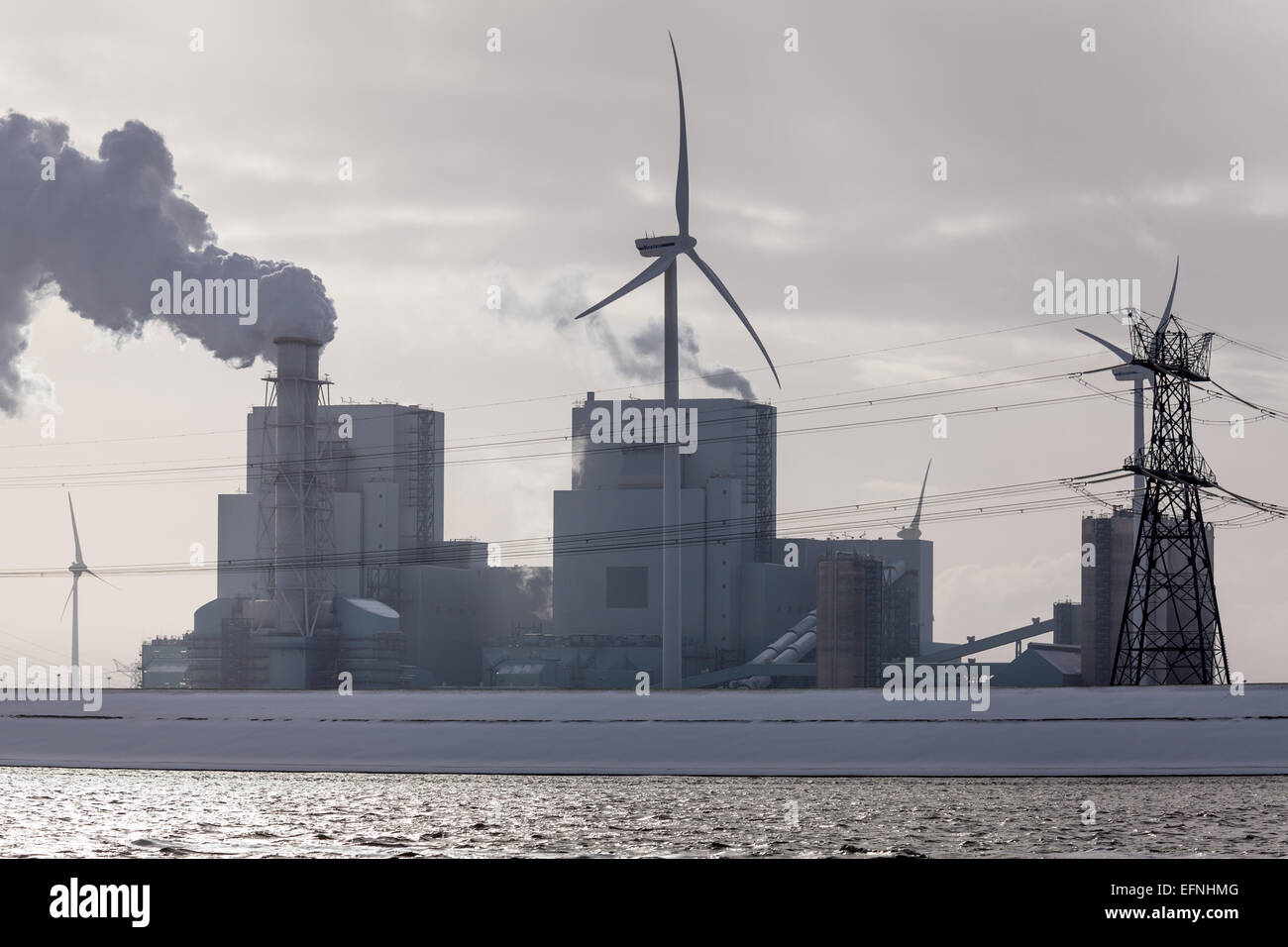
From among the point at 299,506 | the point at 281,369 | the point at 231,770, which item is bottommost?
the point at 231,770

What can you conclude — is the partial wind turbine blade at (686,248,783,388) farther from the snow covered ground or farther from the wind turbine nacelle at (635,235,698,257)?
the snow covered ground

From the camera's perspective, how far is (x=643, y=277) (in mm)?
51625

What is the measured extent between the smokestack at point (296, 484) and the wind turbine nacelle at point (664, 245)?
1535 inches

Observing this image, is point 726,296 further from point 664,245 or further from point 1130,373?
point 1130,373

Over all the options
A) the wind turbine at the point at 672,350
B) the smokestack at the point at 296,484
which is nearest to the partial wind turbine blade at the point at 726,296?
the wind turbine at the point at 672,350

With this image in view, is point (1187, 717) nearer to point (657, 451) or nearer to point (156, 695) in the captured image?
point (156, 695)

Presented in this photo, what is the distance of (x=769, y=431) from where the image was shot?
108m

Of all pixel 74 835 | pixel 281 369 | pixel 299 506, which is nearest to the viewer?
pixel 74 835

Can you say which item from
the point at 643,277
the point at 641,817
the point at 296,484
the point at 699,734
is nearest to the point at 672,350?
the point at 643,277

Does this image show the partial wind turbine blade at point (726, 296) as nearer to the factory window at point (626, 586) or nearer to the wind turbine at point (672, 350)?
the wind turbine at point (672, 350)

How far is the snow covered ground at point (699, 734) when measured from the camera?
99.8 ft
